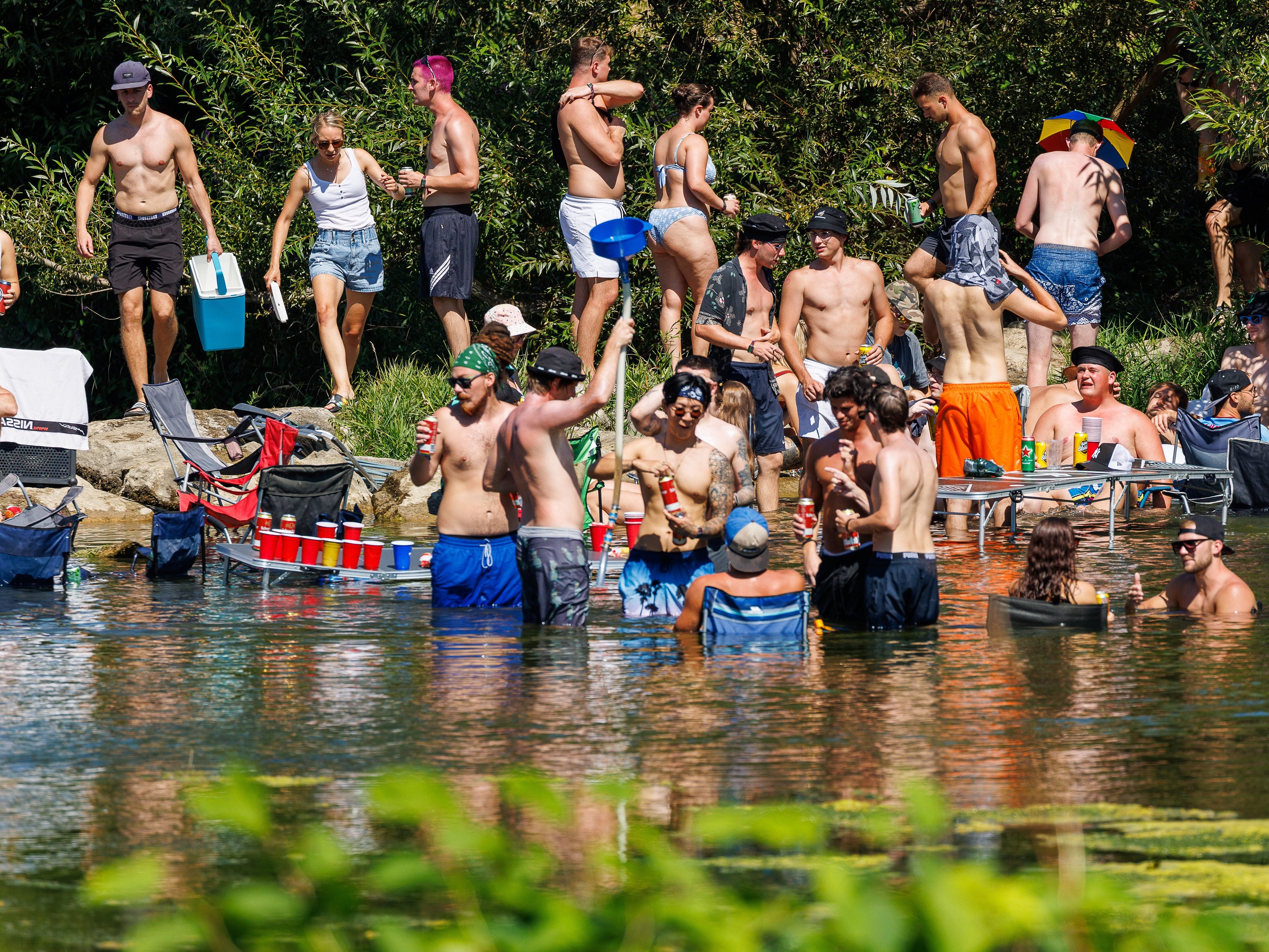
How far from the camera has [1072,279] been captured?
13.6 metres

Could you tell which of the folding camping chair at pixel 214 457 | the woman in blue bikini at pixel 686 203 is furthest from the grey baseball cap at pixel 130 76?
the woman in blue bikini at pixel 686 203

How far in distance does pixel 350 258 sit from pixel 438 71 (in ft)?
5.40

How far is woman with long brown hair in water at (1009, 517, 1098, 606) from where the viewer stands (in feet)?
28.4

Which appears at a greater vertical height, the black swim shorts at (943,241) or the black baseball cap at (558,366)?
the black swim shorts at (943,241)

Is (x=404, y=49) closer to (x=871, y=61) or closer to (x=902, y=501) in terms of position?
(x=871, y=61)

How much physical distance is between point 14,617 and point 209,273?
203 inches

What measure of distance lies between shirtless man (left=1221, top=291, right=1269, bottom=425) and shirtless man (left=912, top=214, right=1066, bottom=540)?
8.08 ft

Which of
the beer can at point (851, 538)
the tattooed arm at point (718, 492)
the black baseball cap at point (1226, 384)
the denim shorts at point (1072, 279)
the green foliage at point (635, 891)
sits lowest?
the green foliage at point (635, 891)

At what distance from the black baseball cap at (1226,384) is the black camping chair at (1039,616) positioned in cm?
531

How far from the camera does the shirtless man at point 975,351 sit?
11.7 metres

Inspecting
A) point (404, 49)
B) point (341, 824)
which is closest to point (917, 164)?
point (404, 49)

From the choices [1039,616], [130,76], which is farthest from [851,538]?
[130,76]

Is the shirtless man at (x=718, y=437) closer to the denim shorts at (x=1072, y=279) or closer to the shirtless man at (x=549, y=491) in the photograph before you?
the shirtless man at (x=549, y=491)

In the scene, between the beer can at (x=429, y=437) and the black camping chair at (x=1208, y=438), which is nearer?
the beer can at (x=429, y=437)
